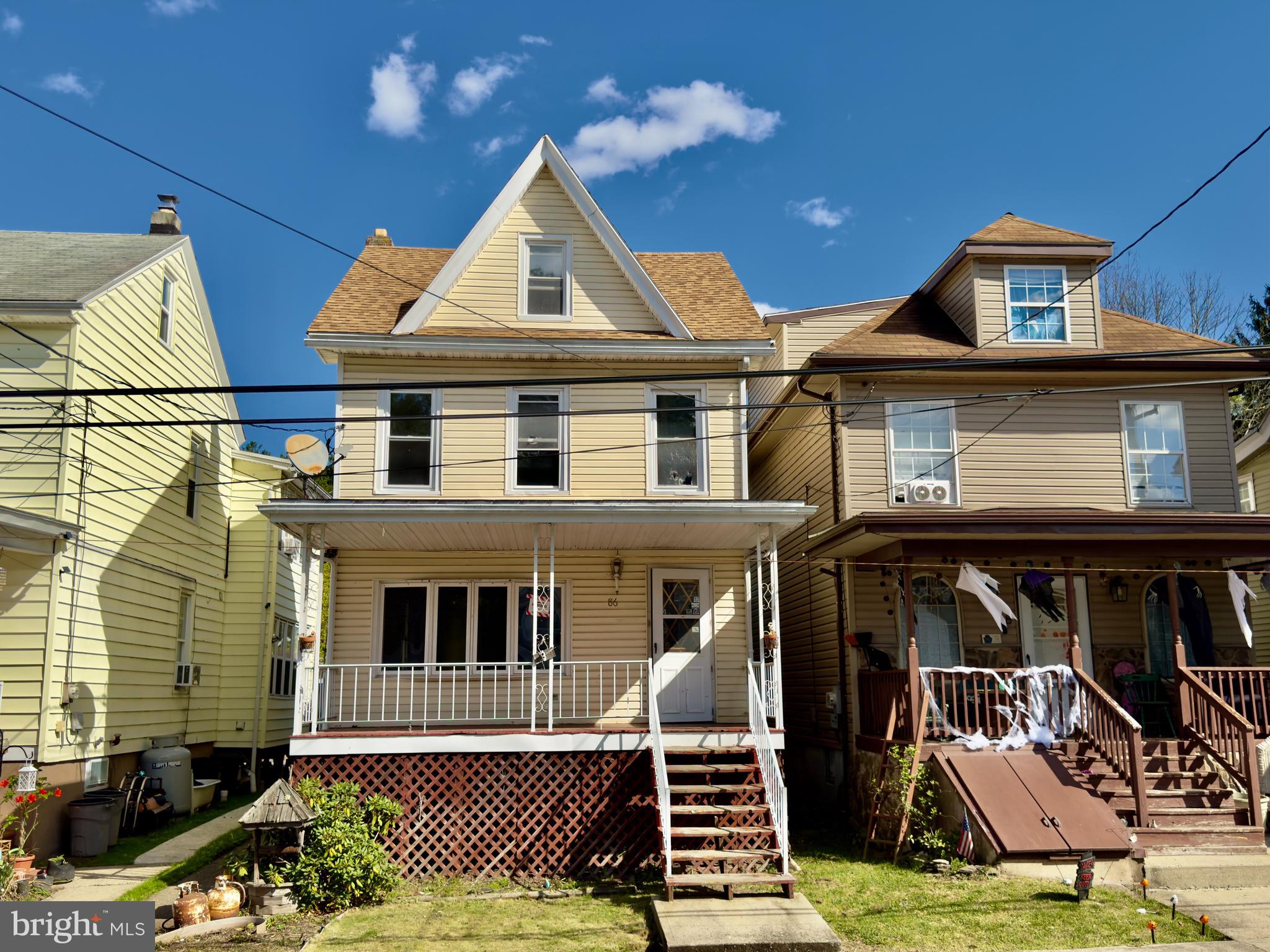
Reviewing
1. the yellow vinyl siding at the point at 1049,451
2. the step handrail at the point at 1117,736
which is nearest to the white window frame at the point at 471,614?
the yellow vinyl siding at the point at 1049,451

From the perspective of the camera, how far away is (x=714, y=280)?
58.2 ft

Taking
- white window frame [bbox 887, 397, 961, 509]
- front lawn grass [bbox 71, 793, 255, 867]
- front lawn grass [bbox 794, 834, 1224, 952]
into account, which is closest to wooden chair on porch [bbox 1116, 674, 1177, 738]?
white window frame [bbox 887, 397, 961, 509]

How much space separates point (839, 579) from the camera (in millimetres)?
16375

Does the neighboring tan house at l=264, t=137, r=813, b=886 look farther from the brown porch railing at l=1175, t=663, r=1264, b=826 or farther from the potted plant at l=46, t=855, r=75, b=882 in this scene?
the brown porch railing at l=1175, t=663, r=1264, b=826

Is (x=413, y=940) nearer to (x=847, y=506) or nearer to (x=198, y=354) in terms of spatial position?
(x=847, y=506)

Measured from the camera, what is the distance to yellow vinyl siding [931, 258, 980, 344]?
57.5ft

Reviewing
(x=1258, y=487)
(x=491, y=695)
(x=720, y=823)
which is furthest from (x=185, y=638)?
(x=1258, y=487)

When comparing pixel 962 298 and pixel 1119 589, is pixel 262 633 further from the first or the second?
pixel 1119 589

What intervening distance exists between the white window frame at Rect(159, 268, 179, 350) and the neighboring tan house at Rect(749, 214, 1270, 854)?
10.6m

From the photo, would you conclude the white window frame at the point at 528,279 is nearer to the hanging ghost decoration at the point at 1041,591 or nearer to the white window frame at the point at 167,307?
the white window frame at the point at 167,307

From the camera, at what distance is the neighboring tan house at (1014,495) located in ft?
48.1

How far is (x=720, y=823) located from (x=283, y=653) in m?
13.4

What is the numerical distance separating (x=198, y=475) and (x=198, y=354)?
2272mm

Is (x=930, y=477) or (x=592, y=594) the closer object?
(x=592, y=594)
